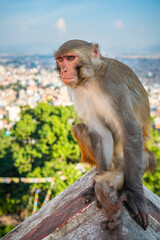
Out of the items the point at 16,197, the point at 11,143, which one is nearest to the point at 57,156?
the point at 16,197

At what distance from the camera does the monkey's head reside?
264 cm

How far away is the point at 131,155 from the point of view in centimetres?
244

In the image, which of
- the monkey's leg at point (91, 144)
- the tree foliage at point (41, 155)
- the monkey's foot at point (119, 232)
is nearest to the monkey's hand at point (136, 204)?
the monkey's foot at point (119, 232)

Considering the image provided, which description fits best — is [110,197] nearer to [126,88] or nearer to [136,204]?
[136,204]

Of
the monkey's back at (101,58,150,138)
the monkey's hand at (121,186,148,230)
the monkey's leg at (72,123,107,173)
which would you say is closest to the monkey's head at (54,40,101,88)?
the monkey's back at (101,58,150,138)

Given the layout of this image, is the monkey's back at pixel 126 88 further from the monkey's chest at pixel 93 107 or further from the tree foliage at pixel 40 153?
the tree foliage at pixel 40 153

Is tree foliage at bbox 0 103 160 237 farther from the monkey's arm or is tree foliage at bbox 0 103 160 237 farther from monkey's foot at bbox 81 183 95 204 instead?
the monkey's arm

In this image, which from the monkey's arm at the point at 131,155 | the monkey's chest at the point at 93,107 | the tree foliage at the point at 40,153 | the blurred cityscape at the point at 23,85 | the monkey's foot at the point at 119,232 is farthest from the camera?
the blurred cityscape at the point at 23,85

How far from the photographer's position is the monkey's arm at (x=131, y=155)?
2.27m

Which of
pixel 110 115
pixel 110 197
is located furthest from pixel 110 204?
pixel 110 115

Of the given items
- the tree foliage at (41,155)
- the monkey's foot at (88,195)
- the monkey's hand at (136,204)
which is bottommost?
the tree foliage at (41,155)

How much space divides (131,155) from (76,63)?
1064mm

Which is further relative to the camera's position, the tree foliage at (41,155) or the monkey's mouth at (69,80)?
the tree foliage at (41,155)

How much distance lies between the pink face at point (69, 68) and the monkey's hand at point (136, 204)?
1.17 metres
